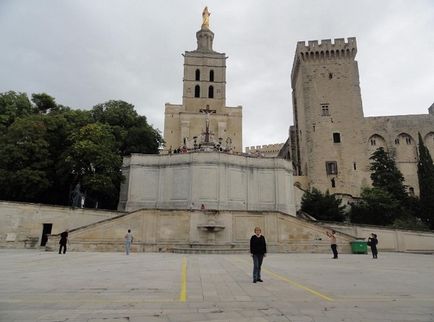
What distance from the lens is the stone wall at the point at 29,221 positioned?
27125 millimetres

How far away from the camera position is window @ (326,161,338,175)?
5738cm

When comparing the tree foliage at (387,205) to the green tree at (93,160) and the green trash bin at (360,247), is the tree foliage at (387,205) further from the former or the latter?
the green tree at (93,160)

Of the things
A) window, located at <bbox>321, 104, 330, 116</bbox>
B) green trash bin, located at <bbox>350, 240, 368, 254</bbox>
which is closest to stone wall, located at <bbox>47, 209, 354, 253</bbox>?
green trash bin, located at <bbox>350, 240, 368, 254</bbox>

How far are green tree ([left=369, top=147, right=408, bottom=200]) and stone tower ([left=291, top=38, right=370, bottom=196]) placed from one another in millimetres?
6438

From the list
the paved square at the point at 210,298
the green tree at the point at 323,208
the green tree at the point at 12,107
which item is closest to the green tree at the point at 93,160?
the green tree at the point at 12,107

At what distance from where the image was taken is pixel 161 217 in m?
26.8

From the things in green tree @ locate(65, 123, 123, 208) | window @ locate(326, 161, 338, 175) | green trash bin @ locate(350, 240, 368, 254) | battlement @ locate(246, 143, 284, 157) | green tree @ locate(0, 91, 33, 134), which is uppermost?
battlement @ locate(246, 143, 284, 157)

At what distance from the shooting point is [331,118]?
6038 cm

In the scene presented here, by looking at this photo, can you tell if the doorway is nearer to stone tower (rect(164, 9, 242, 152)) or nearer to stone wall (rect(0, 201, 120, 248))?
stone wall (rect(0, 201, 120, 248))

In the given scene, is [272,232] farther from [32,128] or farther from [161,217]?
[32,128]

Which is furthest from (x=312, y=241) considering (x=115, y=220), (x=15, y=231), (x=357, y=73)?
(x=357, y=73)

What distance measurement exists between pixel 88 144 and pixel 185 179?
10.1 m

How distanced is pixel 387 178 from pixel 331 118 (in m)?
16.0

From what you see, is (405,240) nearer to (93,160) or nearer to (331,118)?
(93,160)
